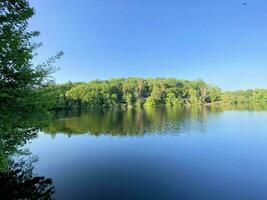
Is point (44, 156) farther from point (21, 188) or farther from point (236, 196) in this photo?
point (236, 196)

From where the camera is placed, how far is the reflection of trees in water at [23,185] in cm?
1049

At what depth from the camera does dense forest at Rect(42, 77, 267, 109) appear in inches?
4278

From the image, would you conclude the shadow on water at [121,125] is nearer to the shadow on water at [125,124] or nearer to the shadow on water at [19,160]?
the shadow on water at [125,124]

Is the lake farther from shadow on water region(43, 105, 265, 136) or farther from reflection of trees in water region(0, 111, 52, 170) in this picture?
reflection of trees in water region(0, 111, 52, 170)

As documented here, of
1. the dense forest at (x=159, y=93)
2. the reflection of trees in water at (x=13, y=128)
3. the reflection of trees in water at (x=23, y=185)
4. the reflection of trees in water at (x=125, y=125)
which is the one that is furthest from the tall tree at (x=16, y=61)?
the dense forest at (x=159, y=93)

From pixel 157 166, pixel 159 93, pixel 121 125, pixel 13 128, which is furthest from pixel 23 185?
pixel 159 93

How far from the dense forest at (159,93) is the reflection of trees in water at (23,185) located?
86331mm

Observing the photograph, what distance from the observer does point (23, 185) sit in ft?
37.9

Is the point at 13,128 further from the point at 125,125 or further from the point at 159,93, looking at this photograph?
the point at 159,93

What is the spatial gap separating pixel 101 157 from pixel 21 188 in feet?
27.5

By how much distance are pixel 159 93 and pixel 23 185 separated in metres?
112

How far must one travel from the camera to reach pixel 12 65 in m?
8.16

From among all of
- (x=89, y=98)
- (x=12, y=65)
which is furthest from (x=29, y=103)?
(x=89, y=98)

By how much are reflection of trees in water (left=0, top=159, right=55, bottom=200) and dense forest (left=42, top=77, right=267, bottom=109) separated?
86331 millimetres
